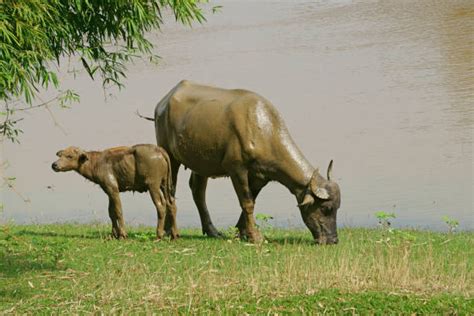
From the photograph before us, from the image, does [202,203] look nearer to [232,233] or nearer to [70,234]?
[232,233]

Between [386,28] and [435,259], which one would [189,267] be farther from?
→ [386,28]

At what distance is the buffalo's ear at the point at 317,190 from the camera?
A: 1471cm

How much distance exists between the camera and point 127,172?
1535 centimetres

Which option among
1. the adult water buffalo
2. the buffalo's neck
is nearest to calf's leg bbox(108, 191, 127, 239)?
the adult water buffalo

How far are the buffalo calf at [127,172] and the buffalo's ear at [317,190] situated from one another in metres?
2.03

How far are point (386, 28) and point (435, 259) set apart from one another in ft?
81.4

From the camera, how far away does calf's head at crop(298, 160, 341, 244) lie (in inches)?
581

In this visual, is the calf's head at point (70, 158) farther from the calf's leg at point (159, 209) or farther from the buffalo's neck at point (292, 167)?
the buffalo's neck at point (292, 167)

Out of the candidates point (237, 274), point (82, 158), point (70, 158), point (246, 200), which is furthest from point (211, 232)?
point (237, 274)

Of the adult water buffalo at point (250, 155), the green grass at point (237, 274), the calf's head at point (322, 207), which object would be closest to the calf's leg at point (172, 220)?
the green grass at point (237, 274)

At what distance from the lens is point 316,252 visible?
13875mm

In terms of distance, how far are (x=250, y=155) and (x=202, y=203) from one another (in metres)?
1.64

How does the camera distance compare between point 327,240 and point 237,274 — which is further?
point 327,240

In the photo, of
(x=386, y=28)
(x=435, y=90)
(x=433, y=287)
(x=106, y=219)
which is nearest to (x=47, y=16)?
(x=433, y=287)
